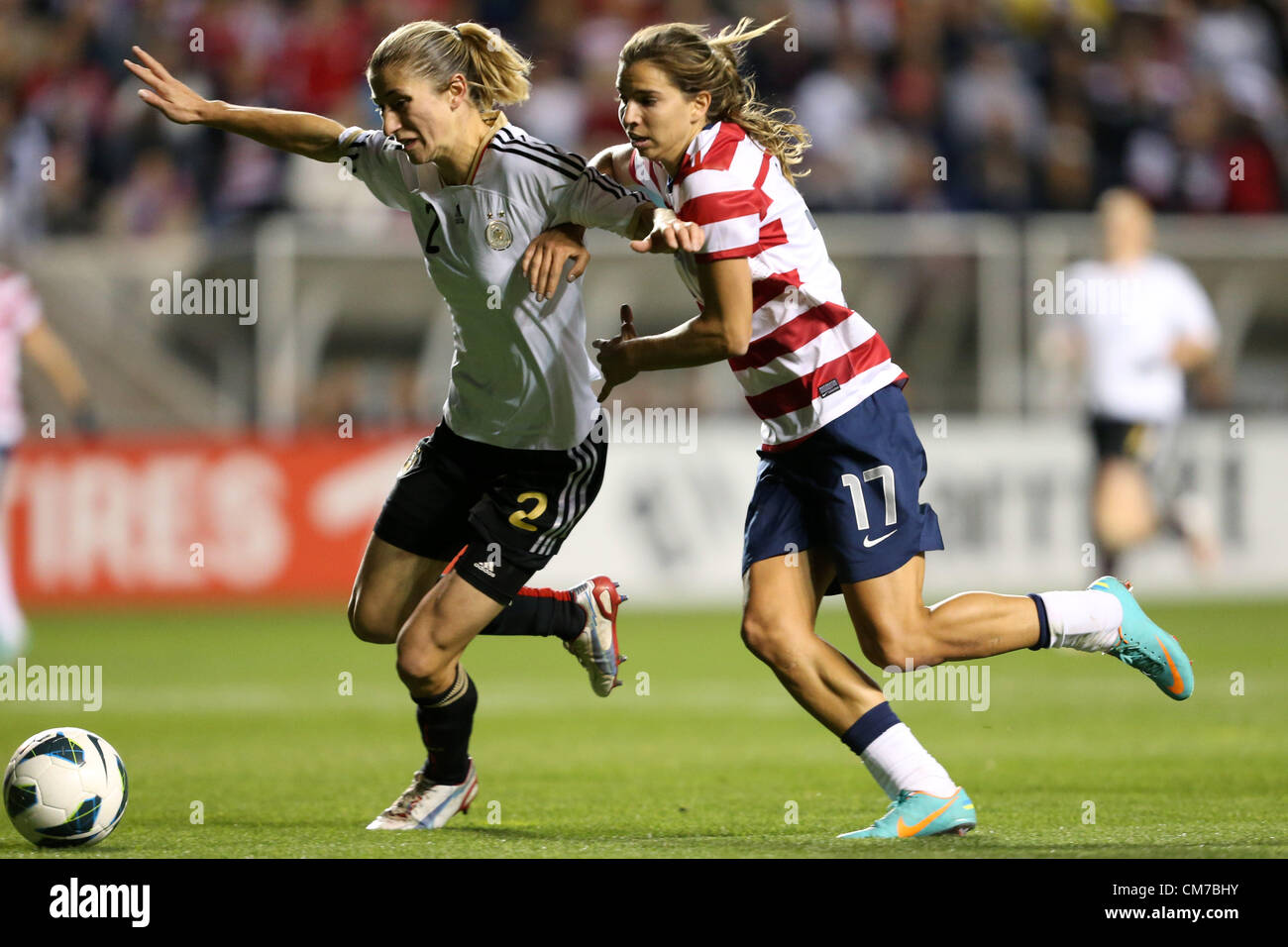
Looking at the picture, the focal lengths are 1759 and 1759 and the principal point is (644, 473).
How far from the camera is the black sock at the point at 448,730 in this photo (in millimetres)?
5512

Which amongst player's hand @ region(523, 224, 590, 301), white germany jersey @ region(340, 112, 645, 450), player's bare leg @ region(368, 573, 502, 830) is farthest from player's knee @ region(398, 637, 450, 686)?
player's hand @ region(523, 224, 590, 301)

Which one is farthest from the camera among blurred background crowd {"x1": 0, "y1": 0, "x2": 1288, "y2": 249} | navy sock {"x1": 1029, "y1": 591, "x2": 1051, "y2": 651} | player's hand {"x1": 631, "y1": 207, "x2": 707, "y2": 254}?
blurred background crowd {"x1": 0, "y1": 0, "x2": 1288, "y2": 249}

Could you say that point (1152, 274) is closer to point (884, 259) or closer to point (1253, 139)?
point (884, 259)

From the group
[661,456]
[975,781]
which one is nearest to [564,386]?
[975,781]

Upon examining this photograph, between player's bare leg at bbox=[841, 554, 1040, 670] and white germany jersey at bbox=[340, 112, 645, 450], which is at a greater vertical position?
white germany jersey at bbox=[340, 112, 645, 450]

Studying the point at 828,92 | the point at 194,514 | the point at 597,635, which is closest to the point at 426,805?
the point at 597,635

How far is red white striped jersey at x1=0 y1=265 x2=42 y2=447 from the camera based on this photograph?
1017 cm

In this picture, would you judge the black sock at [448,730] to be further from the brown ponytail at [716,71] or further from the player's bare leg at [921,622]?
the brown ponytail at [716,71]

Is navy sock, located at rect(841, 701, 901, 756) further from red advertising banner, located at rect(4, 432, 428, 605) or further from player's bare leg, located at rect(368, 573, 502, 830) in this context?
red advertising banner, located at rect(4, 432, 428, 605)

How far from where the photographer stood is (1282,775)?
616 centimetres

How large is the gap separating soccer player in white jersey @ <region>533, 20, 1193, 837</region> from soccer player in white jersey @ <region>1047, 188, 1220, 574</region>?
19.4 ft

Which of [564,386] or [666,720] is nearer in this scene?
[564,386]

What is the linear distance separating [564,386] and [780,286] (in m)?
0.84

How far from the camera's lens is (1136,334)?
35.9ft
